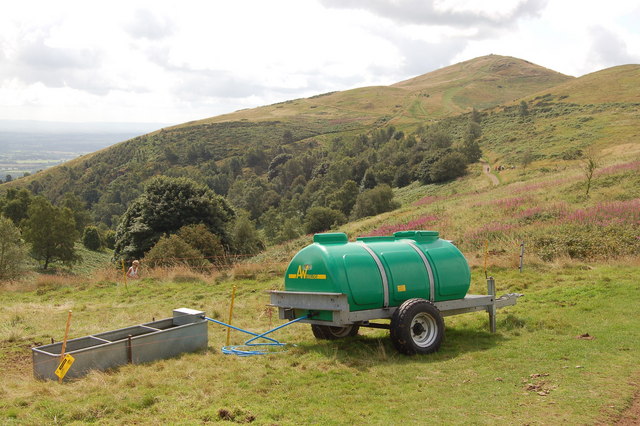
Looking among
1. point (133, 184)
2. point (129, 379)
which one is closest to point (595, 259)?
point (129, 379)

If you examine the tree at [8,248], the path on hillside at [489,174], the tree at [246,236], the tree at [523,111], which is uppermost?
the tree at [523,111]

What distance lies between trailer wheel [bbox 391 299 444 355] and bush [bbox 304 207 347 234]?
66.9m

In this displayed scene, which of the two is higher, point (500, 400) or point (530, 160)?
point (530, 160)

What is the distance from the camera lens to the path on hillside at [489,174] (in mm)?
62100

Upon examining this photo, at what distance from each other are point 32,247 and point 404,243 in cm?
5959

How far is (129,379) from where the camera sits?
8719 mm

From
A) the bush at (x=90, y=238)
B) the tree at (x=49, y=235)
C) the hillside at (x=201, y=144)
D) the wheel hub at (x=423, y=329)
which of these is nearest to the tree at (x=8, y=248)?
the tree at (x=49, y=235)

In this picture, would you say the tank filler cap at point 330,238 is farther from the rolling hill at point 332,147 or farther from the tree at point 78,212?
the tree at point 78,212

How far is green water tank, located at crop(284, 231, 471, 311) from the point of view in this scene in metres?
10.5

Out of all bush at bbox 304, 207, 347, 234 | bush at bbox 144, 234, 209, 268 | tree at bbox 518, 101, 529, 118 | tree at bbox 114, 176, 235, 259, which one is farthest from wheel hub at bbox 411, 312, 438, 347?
tree at bbox 518, 101, 529, 118

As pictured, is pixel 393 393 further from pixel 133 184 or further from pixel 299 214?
pixel 133 184

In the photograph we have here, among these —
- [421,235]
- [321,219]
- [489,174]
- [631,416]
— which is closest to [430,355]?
[421,235]

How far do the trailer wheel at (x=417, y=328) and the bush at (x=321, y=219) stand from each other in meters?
66.9

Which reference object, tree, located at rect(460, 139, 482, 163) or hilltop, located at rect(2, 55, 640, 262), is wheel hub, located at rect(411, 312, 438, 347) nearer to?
hilltop, located at rect(2, 55, 640, 262)
